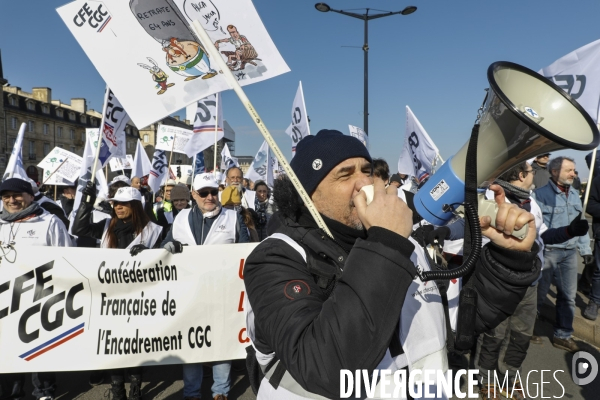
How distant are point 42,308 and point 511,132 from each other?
3724 mm

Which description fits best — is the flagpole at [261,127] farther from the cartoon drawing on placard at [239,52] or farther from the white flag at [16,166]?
the white flag at [16,166]

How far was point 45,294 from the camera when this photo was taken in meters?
3.55

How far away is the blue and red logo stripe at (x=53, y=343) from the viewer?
136 inches

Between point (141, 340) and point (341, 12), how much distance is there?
9032 mm

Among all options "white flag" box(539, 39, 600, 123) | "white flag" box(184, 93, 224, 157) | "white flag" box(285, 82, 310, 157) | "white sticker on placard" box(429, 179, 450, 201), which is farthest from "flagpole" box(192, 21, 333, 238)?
"white flag" box(184, 93, 224, 157)

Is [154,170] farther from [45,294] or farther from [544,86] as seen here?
[544,86]

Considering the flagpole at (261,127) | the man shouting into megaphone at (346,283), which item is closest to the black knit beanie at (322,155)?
the man shouting into megaphone at (346,283)

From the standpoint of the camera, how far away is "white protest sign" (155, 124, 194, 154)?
10.4 meters

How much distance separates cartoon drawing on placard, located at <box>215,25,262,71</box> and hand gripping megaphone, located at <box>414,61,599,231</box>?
1.75 metres

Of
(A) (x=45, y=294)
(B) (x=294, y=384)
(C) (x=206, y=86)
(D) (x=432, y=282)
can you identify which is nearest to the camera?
(B) (x=294, y=384)

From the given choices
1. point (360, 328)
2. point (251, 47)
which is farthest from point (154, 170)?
point (360, 328)

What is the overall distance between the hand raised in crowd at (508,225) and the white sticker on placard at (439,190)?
6.1 inches

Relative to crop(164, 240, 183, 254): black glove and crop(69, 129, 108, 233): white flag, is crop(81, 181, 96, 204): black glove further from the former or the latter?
crop(69, 129, 108, 233): white flag

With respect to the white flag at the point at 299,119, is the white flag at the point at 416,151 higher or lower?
lower
